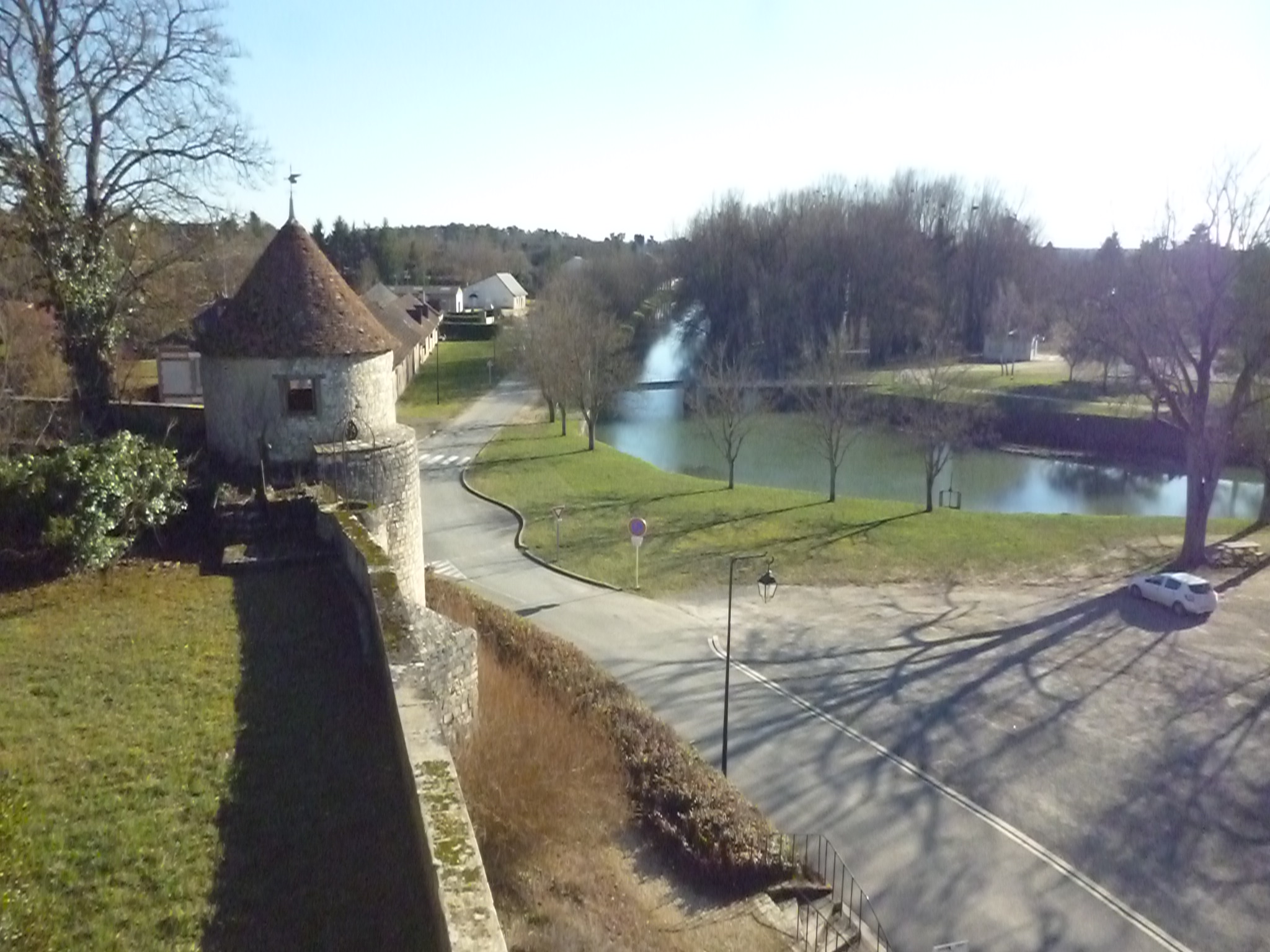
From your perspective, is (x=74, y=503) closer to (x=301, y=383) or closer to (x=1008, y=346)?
(x=301, y=383)

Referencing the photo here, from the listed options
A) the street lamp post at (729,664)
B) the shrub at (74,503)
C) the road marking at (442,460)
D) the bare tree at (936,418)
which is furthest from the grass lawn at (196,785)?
the road marking at (442,460)

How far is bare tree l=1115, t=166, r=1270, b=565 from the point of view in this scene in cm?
2183

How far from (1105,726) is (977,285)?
196ft

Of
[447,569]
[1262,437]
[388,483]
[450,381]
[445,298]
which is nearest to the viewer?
[388,483]

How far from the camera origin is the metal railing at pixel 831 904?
10.5 m

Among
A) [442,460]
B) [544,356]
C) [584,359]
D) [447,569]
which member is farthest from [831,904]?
[544,356]

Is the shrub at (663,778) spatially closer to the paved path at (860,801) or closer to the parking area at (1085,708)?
the paved path at (860,801)

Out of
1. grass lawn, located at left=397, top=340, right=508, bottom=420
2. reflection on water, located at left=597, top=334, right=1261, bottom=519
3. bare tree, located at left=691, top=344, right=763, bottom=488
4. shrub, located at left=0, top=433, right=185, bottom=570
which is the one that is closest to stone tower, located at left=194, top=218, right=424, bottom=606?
shrub, located at left=0, top=433, right=185, bottom=570

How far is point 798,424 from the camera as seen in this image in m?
48.2

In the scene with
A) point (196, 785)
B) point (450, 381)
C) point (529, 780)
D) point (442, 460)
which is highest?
point (450, 381)

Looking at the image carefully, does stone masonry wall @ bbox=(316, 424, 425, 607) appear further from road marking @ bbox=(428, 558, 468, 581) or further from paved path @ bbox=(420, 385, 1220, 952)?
road marking @ bbox=(428, 558, 468, 581)

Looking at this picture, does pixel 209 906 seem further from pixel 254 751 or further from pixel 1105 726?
pixel 1105 726

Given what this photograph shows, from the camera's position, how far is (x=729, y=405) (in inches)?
1378

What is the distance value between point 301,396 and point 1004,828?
12.0 metres
